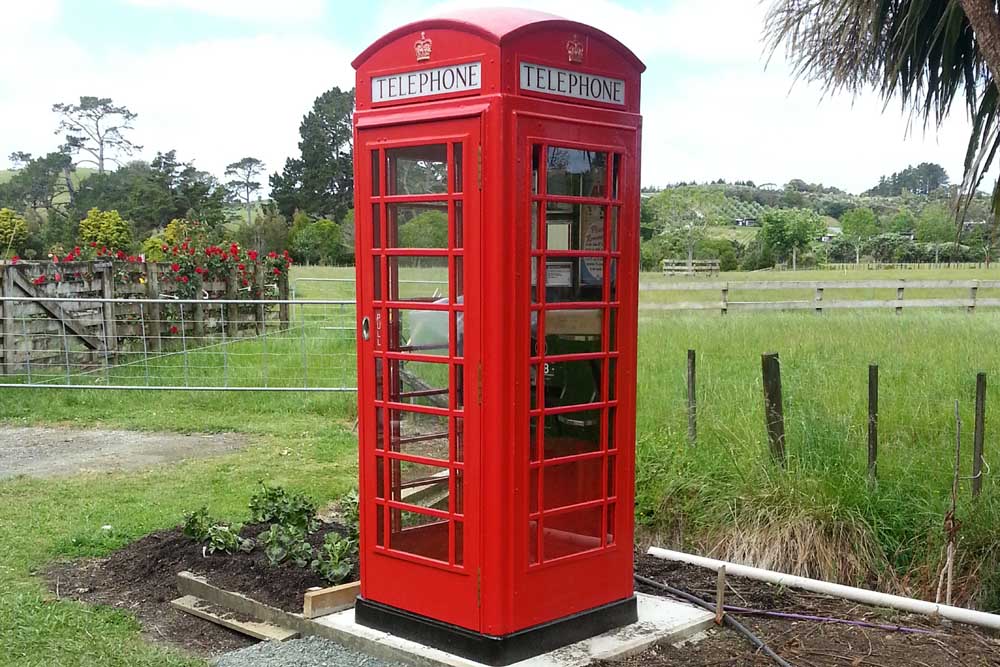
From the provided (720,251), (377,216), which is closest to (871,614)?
(377,216)

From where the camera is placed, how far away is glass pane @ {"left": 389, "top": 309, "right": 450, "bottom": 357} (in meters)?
3.91

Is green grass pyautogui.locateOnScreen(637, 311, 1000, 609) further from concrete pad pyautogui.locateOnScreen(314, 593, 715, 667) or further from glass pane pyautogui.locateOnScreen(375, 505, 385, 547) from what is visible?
glass pane pyautogui.locateOnScreen(375, 505, 385, 547)

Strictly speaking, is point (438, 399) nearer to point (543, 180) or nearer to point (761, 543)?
point (543, 180)

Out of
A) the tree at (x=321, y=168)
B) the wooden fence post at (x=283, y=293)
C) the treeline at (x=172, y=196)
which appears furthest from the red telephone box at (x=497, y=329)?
the tree at (x=321, y=168)

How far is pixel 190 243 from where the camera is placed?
16.1 metres

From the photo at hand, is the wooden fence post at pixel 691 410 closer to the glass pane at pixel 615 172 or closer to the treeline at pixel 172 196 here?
the glass pane at pixel 615 172

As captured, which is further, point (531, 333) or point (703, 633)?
point (703, 633)

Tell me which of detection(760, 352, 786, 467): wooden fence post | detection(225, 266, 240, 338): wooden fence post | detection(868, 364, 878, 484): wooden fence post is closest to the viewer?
detection(868, 364, 878, 484): wooden fence post

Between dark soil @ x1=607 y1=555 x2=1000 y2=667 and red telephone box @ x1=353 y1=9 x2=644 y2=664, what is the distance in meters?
0.40

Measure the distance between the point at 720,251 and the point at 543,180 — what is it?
51302 millimetres

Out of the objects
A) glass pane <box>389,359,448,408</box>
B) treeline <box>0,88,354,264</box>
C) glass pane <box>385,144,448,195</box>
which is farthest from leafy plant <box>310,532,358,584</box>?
treeline <box>0,88,354,264</box>

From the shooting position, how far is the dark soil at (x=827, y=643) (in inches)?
155

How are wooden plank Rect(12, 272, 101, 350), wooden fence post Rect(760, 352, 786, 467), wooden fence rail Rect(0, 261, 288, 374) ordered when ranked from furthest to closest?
wooden plank Rect(12, 272, 101, 350) < wooden fence rail Rect(0, 261, 288, 374) < wooden fence post Rect(760, 352, 786, 467)

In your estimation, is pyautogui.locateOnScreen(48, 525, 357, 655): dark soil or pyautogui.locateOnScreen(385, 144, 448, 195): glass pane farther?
pyautogui.locateOnScreen(48, 525, 357, 655): dark soil
